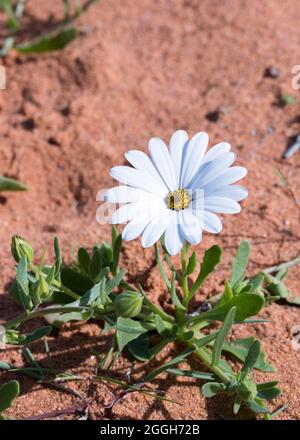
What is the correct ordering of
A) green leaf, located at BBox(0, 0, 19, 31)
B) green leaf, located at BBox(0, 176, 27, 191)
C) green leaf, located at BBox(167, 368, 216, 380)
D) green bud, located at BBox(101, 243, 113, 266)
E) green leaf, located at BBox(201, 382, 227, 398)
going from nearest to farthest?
green leaf, located at BBox(201, 382, 227, 398)
green leaf, located at BBox(167, 368, 216, 380)
green bud, located at BBox(101, 243, 113, 266)
green leaf, located at BBox(0, 176, 27, 191)
green leaf, located at BBox(0, 0, 19, 31)

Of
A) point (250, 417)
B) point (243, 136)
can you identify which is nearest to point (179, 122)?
point (243, 136)

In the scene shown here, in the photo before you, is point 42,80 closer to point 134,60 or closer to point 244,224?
point 134,60

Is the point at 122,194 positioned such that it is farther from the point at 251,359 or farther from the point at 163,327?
the point at 251,359

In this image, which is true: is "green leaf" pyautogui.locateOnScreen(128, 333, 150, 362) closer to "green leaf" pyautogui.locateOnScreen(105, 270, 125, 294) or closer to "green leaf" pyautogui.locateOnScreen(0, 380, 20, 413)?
"green leaf" pyautogui.locateOnScreen(105, 270, 125, 294)

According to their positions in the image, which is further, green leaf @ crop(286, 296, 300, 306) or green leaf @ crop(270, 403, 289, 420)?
green leaf @ crop(286, 296, 300, 306)

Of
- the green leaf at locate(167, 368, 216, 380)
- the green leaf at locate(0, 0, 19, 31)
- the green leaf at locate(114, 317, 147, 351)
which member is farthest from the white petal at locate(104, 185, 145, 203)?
the green leaf at locate(0, 0, 19, 31)

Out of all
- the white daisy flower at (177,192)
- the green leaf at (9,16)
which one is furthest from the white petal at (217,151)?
the green leaf at (9,16)

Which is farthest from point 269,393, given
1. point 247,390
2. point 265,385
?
point 247,390
